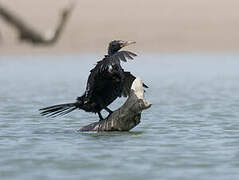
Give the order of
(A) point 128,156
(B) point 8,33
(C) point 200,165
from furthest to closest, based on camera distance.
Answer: (B) point 8,33
(A) point 128,156
(C) point 200,165

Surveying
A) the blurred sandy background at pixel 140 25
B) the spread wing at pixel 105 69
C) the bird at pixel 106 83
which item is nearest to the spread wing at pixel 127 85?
the bird at pixel 106 83

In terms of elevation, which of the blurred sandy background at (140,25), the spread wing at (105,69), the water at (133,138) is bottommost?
the water at (133,138)

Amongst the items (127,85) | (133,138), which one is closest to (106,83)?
(127,85)

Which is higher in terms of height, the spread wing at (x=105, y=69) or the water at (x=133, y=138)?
the spread wing at (x=105, y=69)

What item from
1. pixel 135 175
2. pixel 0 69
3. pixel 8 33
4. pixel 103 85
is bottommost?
pixel 135 175

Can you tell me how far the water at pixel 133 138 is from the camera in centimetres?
657

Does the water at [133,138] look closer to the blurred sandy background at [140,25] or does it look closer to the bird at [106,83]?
the bird at [106,83]

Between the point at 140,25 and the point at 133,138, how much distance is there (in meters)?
19.5

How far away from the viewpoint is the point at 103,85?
838 cm

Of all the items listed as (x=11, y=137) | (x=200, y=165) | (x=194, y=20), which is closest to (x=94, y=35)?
(x=194, y=20)

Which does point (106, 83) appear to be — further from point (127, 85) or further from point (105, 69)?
point (127, 85)

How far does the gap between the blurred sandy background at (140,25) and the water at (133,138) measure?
27.5 ft

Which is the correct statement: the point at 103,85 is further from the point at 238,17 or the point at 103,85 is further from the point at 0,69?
the point at 238,17

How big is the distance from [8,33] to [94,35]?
304 centimetres
